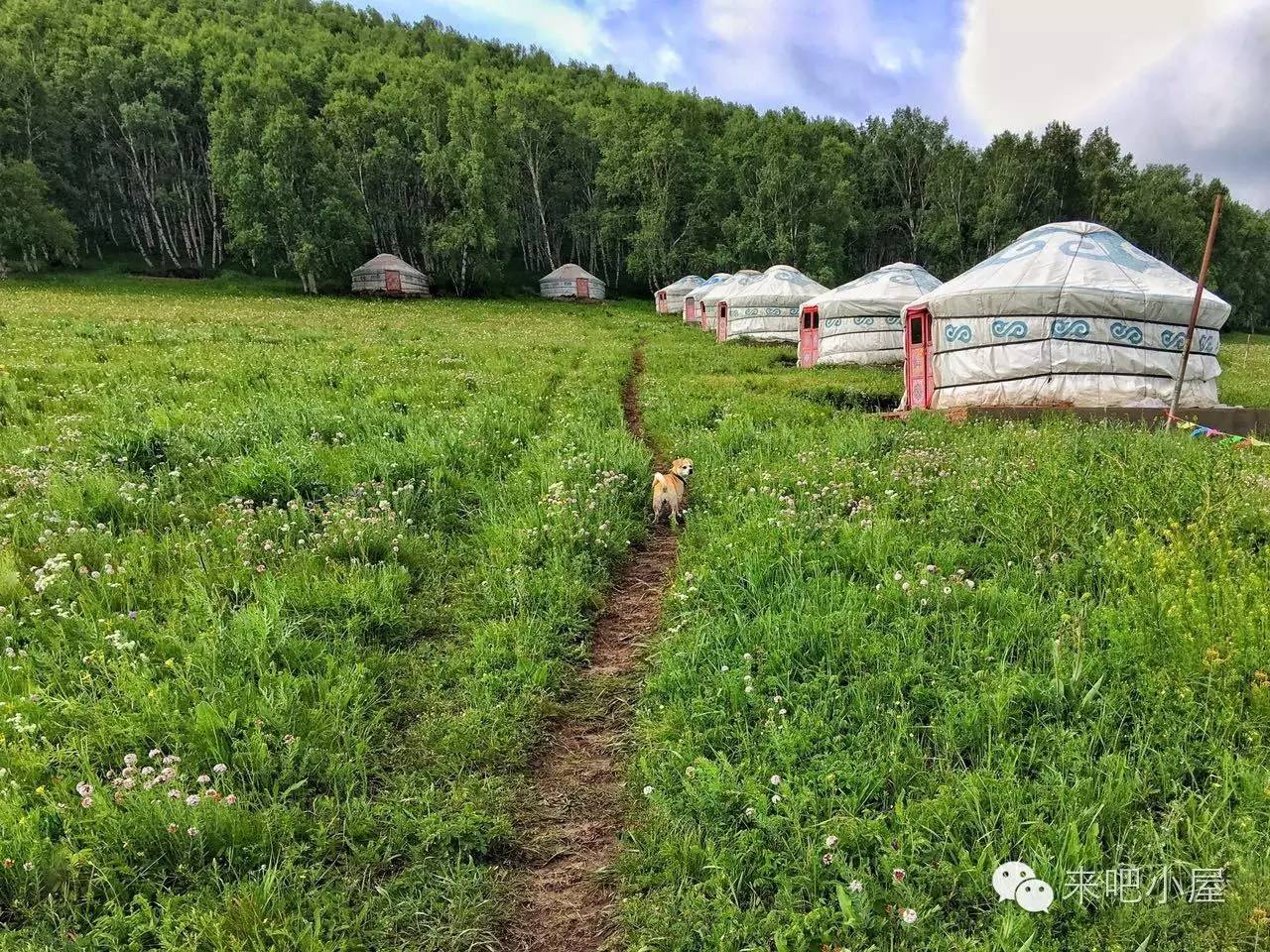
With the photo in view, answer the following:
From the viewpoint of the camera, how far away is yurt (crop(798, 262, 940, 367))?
68.8 feet

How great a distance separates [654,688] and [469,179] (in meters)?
48.9

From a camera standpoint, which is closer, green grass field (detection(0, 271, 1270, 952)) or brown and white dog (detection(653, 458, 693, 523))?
Answer: green grass field (detection(0, 271, 1270, 952))

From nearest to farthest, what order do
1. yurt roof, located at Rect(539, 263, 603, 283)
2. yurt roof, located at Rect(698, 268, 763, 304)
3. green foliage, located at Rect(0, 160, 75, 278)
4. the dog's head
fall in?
the dog's head, yurt roof, located at Rect(698, 268, 763, 304), green foliage, located at Rect(0, 160, 75, 278), yurt roof, located at Rect(539, 263, 603, 283)

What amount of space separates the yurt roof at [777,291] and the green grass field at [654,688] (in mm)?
23573

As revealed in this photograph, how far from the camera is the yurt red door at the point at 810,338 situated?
73.4 ft

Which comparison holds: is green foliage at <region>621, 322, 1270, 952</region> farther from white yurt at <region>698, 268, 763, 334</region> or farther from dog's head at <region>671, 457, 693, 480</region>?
white yurt at <region>698, 268, 763, 334</region>

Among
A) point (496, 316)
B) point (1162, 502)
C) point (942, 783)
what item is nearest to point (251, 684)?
point (942, 783)

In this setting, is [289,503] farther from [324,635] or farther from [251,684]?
[251,684]

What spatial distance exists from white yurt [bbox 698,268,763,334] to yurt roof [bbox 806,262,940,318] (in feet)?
34.4

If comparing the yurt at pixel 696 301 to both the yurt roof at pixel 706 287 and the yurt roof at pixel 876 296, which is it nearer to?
the yurt roof at pixel 706 287

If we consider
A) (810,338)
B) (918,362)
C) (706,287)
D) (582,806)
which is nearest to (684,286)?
(706,287)

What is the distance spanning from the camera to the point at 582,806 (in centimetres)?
308

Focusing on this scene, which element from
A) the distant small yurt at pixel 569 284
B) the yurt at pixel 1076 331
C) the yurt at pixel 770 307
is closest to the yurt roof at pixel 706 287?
the yurt at pixel 770 307

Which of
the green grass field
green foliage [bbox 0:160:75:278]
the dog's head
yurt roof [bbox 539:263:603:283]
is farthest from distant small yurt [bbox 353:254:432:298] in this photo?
the dog's head
